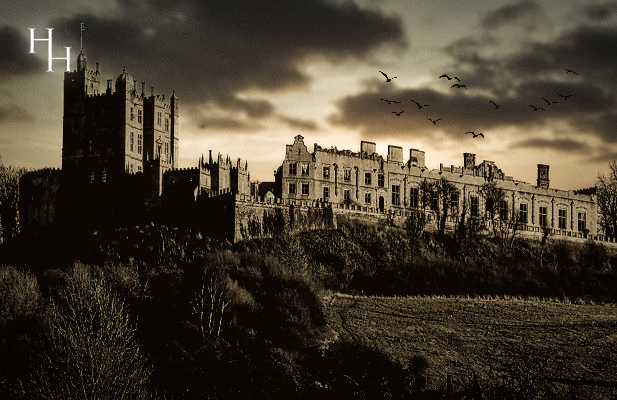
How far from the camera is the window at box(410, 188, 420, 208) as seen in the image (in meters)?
→ 78.7

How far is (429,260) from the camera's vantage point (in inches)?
2511

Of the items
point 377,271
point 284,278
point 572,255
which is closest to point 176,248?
point 284,278

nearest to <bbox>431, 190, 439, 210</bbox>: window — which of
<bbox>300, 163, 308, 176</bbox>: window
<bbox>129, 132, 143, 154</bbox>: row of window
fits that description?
<bbox>300, 163, 308, 176</bbox>: window

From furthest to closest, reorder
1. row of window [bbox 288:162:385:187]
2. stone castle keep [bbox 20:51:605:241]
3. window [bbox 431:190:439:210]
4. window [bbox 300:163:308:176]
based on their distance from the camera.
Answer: window [bbox 431:190:439:210] < window [bbox 300:163:308:176] < row of window [bbox 288:162:385:187] < stone castle keep [bbox 20:51:605:241]

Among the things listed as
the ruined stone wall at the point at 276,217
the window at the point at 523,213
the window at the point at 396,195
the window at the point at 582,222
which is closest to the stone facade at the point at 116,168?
the ruined stone wall at the point at 276,217

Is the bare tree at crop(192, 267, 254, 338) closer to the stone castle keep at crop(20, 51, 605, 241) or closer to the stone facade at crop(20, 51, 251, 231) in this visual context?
the stone castle keep at crop(20, 51, 605, 241)

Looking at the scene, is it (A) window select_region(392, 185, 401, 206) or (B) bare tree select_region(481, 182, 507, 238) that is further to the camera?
(B) bare tree select_region(481, 182, 507, 238)

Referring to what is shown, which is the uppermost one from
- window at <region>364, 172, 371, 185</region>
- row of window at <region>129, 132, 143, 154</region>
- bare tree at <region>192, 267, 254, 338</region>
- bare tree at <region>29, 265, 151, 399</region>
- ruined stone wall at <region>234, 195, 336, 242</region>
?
row of window at <region>129, 132, 143, 154</region>

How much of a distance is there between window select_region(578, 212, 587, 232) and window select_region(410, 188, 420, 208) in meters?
22.5

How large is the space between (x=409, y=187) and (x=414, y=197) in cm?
118

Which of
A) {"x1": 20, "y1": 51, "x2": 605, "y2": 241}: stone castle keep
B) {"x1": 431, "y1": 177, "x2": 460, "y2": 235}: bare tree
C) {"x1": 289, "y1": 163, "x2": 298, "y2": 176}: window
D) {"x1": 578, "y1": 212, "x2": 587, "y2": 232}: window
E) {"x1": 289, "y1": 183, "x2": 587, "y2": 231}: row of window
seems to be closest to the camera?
{"x1": 20, "y1": 51, "x2": 605, "y2": 241}: stone castle keep

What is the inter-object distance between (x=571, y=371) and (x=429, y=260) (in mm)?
25229

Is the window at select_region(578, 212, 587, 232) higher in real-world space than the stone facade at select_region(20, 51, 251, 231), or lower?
lower

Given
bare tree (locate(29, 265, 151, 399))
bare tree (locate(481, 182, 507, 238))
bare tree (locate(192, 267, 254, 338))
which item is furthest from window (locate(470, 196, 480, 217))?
bare tree (locate(29, 265, 151, 399))
